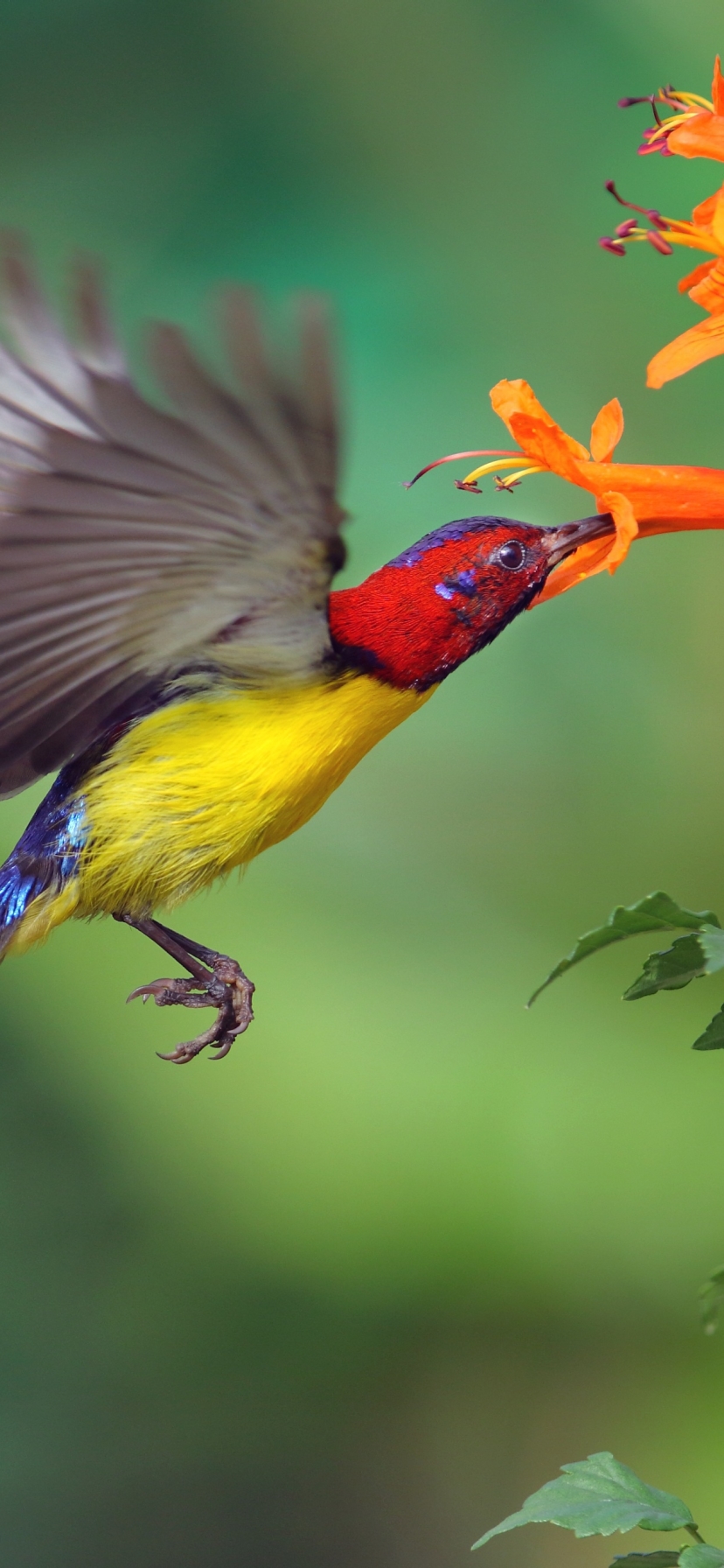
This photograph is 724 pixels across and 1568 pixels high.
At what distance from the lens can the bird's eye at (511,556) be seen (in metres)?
0.61

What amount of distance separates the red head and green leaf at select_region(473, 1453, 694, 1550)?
0.33 meters

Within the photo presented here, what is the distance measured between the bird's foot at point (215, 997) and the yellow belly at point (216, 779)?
44 millimetres

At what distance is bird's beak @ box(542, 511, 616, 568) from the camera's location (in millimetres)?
606

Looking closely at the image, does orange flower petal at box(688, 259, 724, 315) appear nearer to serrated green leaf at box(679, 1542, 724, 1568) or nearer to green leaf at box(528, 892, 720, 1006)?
green leaf at box(528, 892, 720, 1006)

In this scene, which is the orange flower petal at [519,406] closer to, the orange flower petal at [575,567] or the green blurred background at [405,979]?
the orange flower petal at [575,567]

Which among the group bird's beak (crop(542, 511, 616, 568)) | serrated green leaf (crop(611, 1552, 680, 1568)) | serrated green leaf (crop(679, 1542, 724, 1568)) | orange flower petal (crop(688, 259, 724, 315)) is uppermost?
orange flower petal (crop(688, 259, 724, 315))

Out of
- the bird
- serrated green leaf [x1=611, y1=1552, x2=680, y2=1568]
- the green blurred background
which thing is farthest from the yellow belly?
the green blurred background

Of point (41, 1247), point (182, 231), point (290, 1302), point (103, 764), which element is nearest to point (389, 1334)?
point (290, 1302)

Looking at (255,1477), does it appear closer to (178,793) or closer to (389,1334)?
(389,1334)

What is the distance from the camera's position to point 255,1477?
68.2 inches

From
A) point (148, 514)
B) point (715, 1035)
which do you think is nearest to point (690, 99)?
point (148, 514)

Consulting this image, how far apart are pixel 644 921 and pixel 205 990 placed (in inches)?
12.6

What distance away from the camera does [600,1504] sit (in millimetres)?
456

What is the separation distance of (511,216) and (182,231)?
468 millimetres
